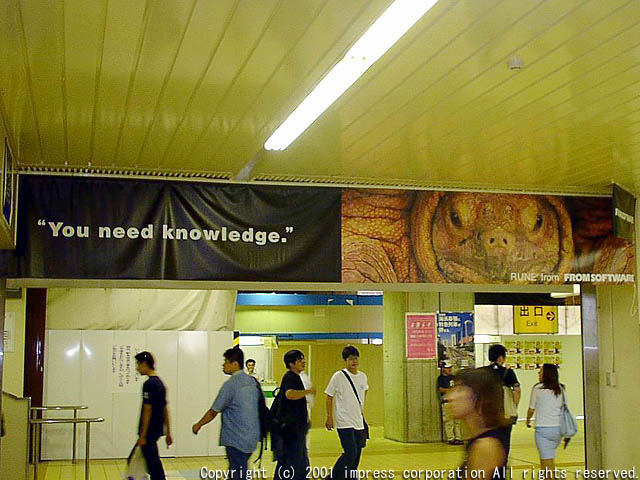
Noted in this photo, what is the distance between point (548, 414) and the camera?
8500 mm

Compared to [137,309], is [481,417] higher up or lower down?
lower down

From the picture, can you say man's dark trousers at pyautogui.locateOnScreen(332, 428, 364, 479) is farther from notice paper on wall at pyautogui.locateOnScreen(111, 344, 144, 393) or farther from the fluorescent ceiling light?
notice paper on wall at pyautogui.locateOnScreen(111, 344, 144, 393)

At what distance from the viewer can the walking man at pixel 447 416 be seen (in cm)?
1495

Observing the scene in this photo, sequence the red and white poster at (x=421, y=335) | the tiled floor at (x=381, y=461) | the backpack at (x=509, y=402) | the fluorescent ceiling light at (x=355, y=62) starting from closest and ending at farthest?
the fluorescent ceiling light at (x=355, y=62)
the backpack at (x=509, y=402)
the tiled floor at (x=381, y=461)
the red and white poster at (x=421, y=335)

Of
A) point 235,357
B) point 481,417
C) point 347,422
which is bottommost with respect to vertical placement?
point 347,422

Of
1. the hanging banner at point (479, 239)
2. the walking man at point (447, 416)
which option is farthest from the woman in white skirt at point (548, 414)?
the walking man at point (447, 416)

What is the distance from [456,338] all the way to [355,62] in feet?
38.3

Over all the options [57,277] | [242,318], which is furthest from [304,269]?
[242,318]

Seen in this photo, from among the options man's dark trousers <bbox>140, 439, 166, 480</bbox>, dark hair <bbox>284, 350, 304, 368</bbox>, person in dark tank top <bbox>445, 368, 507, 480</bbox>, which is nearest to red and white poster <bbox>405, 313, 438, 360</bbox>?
dark hair <bbox>284, 350, 304, 368</bbox>

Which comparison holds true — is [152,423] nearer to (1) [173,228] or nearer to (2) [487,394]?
(1) [173,228]

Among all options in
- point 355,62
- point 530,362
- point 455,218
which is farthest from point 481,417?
point 530,362

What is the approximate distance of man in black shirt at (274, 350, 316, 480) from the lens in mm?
8102

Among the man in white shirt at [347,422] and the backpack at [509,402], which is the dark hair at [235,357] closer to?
the man in white shirt at [347,422]

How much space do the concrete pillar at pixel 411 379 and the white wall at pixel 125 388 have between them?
11.3 ft
